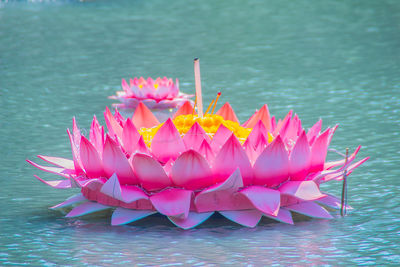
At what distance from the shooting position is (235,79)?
3582 millimetres

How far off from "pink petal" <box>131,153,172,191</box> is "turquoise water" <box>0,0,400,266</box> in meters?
0.10

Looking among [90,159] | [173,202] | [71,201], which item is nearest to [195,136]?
[173,202]

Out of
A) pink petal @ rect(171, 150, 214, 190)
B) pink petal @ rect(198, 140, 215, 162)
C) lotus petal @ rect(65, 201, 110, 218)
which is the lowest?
lotus petal @ rect(65, 201, 110, 218)

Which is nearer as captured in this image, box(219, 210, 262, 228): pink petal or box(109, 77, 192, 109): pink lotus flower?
box(219, 210, 262, 228): pink petal

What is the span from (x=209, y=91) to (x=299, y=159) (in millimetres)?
1763

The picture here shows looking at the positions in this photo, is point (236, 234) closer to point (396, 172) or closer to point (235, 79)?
point (396, 172)

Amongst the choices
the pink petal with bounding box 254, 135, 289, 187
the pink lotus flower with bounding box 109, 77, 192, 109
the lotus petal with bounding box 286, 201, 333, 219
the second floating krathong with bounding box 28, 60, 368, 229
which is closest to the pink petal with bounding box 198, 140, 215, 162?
the second floating krathong with bounding box 28, 60, 368, 229

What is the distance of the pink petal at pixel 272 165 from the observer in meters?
1.62

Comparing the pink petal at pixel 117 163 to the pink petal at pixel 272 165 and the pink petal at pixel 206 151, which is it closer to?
the pink petal at pixel 206 151

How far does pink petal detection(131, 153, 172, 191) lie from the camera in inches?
63.1

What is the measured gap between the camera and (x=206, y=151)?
5.33 feet

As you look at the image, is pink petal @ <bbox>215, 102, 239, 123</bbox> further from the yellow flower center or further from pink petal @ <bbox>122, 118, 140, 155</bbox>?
pink petal @ <bbox>122, 118, 140, 155</bbox>

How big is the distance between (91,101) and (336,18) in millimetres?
2803

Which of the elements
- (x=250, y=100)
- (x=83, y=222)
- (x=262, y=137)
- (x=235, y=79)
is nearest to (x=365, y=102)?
(x=250, y=100)
